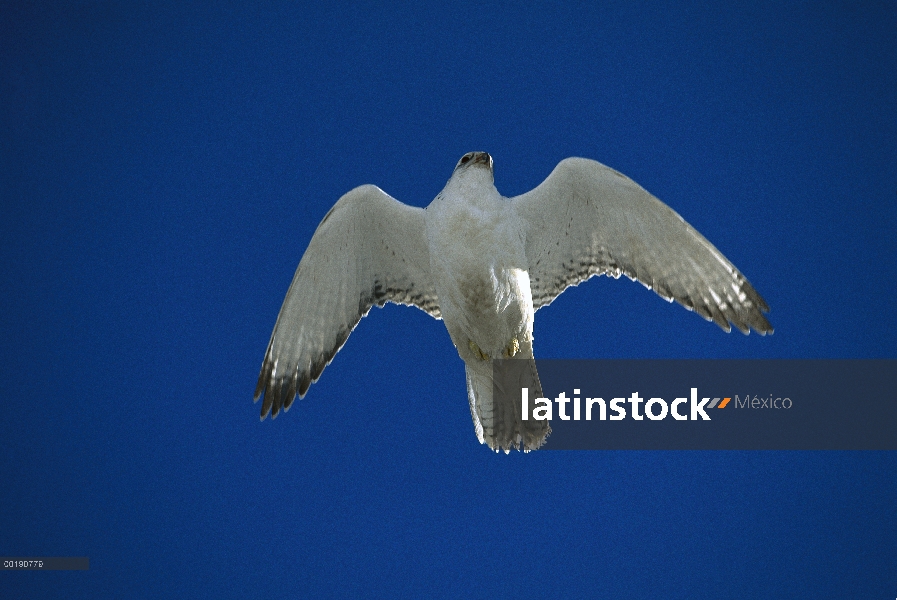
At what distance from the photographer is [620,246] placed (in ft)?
24.7

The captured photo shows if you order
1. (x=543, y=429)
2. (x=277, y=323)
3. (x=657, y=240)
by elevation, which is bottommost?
(x=543, y=429)

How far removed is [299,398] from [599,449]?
2573 millimetres

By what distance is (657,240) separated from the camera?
7379mm

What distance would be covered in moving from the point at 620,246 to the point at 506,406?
5.13 ft

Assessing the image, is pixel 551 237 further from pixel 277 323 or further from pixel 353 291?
pixel 277 323

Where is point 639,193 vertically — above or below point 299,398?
above

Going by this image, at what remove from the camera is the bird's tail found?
292 inches

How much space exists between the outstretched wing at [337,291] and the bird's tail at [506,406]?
736mm

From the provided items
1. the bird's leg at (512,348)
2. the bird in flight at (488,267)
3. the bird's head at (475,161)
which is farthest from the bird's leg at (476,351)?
the bird's head at (475,161)

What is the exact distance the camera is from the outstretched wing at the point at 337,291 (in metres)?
7.49

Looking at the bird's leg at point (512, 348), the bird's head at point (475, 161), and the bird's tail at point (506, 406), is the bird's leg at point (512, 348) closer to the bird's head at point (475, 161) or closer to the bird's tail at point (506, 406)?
the bird's tail at point (506, 406)

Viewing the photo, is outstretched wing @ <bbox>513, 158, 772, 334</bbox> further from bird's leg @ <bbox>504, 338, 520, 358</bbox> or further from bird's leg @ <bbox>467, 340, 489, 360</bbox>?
bird's leg @ <bbox>467, 340, 489, 360</bbox>

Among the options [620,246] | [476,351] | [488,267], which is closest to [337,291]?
[476,351]

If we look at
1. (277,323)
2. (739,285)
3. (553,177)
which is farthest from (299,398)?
(739,285)
